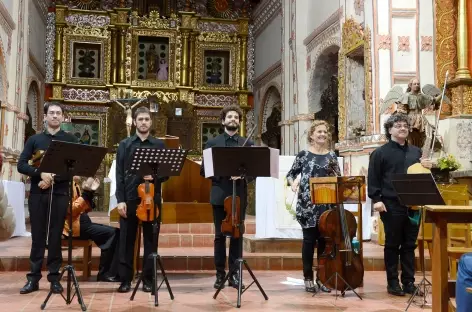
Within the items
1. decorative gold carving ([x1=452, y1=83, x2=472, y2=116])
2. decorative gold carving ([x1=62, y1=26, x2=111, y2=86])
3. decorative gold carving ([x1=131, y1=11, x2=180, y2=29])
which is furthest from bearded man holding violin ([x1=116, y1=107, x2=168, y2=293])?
decorative gold carving ([x1=131, y1=11, x2=180, y2=29])

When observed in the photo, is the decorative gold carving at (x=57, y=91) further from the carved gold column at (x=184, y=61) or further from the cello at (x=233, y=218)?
the cello at (x=233, y=218)

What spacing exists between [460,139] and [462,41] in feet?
5.30

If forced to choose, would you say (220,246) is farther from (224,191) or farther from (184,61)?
(184,61)

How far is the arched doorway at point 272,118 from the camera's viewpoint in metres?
16.8

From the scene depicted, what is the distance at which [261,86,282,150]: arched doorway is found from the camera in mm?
16844

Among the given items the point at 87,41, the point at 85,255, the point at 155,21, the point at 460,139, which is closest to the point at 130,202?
the point at 85,255

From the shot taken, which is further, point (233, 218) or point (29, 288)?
point (29, 288)

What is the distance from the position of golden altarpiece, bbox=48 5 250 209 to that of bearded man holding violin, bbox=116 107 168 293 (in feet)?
38.3

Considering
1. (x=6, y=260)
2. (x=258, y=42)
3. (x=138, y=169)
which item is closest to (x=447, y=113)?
(x=138, y=169)

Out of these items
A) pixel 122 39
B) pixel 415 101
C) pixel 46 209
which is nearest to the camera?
pixel 46 209

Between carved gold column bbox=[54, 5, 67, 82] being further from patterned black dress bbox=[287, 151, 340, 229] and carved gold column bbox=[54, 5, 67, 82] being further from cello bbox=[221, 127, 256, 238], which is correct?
cello bbox=[221, 127, 256, 238]

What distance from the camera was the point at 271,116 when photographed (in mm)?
17188

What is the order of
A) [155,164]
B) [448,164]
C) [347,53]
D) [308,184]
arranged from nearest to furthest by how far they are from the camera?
[155,164], [308,184], [448,164], [347,53]

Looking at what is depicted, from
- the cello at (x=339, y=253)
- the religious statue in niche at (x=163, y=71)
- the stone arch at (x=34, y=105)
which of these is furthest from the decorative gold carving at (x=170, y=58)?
the cello at (x=339, y=253)
